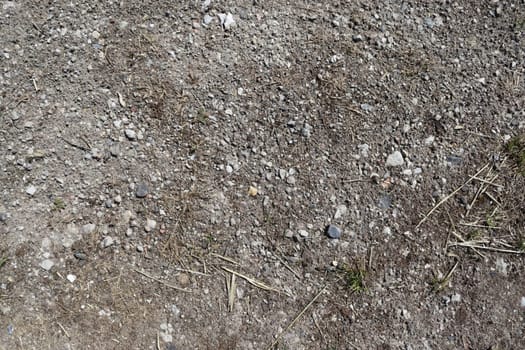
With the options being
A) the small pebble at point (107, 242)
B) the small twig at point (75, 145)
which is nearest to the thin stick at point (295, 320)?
the small pebble at point (107, 242)

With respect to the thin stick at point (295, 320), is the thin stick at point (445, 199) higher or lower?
higher

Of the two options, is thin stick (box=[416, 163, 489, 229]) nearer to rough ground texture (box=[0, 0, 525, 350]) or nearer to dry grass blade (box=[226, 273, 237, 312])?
rough ground texture (box=[0, 0, 525, 350])

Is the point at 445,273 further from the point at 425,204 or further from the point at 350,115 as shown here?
the point at 350,115

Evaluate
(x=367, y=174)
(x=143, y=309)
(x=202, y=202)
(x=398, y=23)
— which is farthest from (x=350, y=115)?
(x=143, y=309)

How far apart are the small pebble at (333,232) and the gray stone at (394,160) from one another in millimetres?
593

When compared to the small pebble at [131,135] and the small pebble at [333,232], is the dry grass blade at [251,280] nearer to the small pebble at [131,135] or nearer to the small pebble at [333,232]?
the small pebble at [333,232]

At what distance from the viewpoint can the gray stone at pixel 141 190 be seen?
336cm

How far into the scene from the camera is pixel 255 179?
342 centimetres

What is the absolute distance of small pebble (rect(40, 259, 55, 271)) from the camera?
3307 mm

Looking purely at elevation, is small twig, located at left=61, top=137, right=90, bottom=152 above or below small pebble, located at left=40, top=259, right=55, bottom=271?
above

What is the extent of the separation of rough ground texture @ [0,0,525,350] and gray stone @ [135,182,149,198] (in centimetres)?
2

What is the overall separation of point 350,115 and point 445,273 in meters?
1.31

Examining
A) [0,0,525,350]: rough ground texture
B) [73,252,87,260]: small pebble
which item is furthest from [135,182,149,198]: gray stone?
[73,252,87,260]: small pebble

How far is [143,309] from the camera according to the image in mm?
3330
